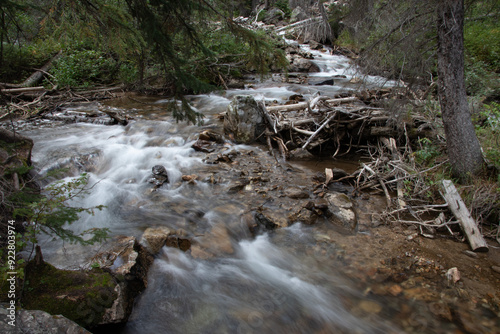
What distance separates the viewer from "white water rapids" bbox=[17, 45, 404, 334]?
3.20 meters

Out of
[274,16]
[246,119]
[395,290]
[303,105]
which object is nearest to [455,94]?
[395,290]

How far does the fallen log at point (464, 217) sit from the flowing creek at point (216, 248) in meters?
1.60

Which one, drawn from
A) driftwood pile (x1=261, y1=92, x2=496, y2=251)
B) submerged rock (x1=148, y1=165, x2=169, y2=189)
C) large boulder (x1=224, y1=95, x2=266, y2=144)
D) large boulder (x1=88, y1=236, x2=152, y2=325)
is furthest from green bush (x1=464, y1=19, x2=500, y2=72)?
large boulder (x1=88, y1=236, x2=152, y2=325)

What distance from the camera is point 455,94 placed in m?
4.49

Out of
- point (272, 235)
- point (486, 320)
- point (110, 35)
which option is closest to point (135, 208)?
point (272, 235)

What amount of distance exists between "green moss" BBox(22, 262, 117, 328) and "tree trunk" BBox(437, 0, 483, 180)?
18.0 feet

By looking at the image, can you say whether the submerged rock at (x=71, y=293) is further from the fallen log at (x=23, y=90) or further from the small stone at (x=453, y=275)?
the fallen log at (x=23, y=90)

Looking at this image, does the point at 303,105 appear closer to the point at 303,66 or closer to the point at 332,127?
the point at 332,127

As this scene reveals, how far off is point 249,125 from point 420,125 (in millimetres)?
4188

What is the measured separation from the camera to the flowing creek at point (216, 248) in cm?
323

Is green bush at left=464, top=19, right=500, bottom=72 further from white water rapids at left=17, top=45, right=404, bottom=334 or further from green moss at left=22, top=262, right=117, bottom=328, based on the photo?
green moss at left=22, top=262, right=117, bottom=328

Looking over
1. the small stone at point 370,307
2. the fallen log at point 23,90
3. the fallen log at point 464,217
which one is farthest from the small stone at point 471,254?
the fallen log at point 23,90

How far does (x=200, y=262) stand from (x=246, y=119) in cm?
465

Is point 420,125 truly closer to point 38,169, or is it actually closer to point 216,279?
point 216,279
